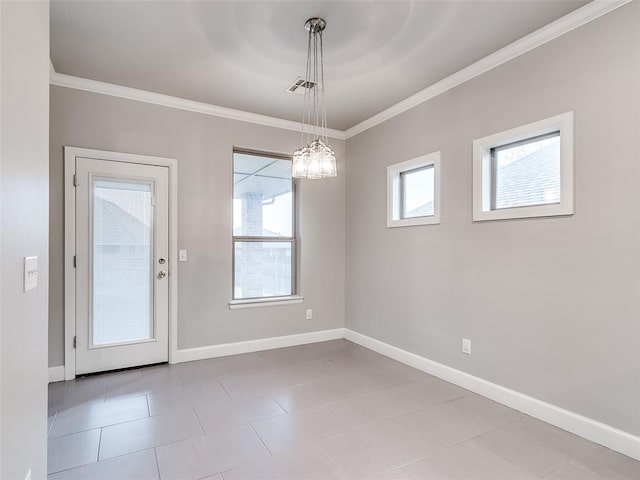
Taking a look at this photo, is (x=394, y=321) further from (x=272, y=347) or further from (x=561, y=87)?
(x=561, y=87)

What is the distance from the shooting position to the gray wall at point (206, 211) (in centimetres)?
321

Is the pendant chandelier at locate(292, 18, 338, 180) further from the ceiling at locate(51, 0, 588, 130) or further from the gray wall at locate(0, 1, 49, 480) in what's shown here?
the gray wall at locate(0, 1, 49, 480)

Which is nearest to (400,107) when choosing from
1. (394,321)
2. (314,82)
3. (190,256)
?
(314,82)

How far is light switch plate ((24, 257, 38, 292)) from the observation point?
132cm

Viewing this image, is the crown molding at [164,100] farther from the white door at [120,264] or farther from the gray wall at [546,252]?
the gray wall at [546,252]

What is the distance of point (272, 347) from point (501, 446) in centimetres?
264

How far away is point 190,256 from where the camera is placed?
3762 mm

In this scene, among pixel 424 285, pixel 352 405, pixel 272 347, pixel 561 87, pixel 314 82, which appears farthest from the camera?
pixel 272 347

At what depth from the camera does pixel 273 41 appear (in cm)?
265

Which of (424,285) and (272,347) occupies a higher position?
(424,285)

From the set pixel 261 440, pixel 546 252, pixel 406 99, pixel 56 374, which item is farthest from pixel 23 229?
pixel 406 99

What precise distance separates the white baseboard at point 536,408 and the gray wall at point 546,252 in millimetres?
53

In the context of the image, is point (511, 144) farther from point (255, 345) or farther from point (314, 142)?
point (255, 345)

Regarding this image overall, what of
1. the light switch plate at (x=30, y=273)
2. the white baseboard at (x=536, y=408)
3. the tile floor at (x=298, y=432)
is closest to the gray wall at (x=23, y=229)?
the light switch plate at (x=30, y=273)
